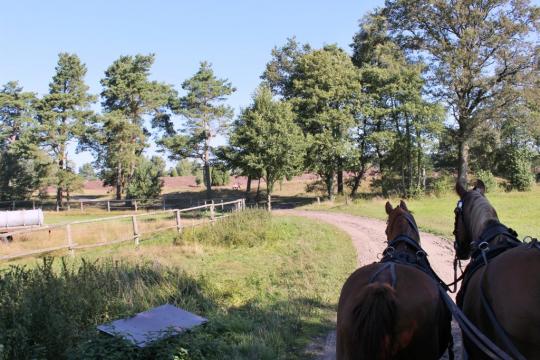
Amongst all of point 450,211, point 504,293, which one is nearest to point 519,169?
point 450,211

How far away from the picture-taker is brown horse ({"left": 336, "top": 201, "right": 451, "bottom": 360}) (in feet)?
8.71

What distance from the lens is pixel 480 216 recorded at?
12.9 feet

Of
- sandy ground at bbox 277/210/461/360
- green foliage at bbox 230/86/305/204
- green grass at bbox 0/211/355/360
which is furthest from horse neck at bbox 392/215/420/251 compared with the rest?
green foliage at bbox 230/86/305/204

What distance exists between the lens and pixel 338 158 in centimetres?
3878

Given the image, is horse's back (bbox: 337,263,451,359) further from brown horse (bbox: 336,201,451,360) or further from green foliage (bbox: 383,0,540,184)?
green foliage (bbox: 383,0,540,184)

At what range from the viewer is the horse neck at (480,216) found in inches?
149

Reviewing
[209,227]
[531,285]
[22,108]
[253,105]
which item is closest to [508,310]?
[531,285]

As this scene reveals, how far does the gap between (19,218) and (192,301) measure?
22670mm

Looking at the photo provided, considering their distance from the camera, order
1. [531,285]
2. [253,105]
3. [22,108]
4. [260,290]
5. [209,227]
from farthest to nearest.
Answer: [22,108] → [253,105] → [209,227] → [260,290] → [531,285]

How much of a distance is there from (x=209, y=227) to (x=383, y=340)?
46.4 feet

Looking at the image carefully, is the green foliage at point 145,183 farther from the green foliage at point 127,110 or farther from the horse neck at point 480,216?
the horse neck at point 480,216

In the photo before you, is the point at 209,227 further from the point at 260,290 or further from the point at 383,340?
the point at 383,340

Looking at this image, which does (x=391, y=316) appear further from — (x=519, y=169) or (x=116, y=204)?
(x=116, y=204)

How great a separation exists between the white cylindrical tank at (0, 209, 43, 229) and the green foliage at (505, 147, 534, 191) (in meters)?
36.6
